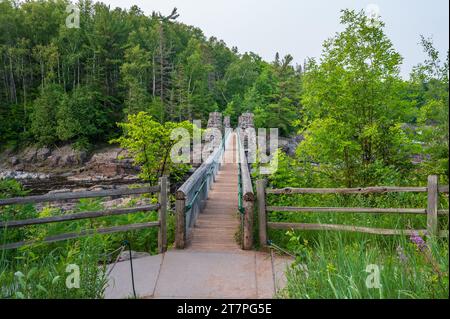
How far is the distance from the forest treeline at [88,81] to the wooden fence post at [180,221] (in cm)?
3593

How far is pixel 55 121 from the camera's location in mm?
42531

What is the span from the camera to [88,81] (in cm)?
4972

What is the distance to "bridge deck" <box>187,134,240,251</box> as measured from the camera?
5.21 meters

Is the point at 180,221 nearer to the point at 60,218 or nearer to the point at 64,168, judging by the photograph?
the point at 60,218

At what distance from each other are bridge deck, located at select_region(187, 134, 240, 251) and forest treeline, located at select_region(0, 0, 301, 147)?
1286 inches

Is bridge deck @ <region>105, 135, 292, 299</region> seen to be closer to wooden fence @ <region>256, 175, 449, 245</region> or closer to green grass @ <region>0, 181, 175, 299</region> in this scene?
green grass @ <region>0, 181, 175, 299</region>

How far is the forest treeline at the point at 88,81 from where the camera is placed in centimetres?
4203

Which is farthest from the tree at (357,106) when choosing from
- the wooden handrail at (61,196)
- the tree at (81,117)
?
the tree at (81,117)

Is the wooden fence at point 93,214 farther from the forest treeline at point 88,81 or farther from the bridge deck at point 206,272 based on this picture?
the forest treeline at point 88,81

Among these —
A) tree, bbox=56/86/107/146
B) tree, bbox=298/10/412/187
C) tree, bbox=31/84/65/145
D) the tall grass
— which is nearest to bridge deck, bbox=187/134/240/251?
tree, bbox=298/10/412/187
